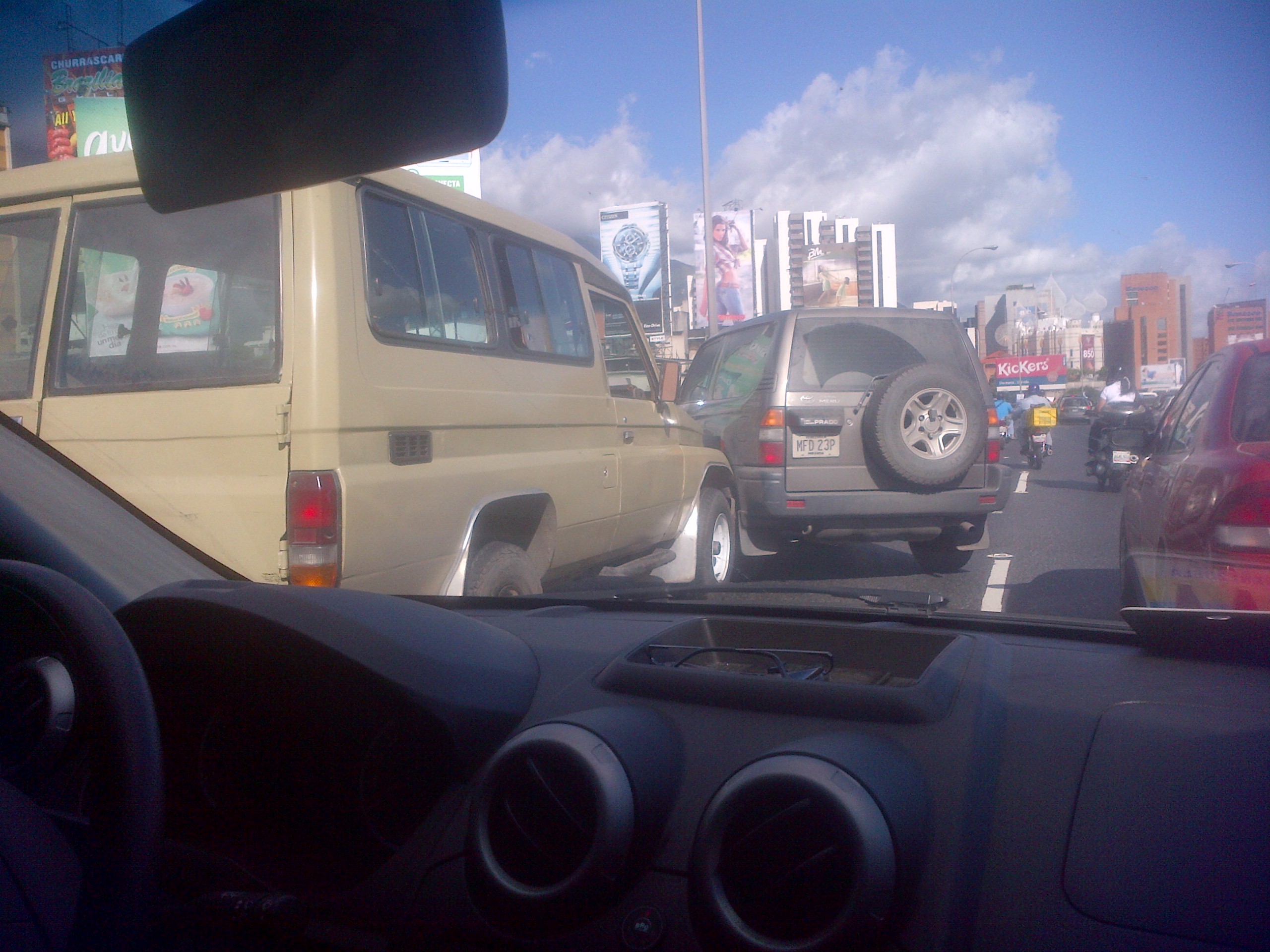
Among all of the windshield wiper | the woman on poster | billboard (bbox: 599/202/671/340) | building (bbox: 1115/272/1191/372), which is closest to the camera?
the windshield wiper

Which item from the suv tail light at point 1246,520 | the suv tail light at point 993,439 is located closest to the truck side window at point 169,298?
the suv tail light at point 1246,520

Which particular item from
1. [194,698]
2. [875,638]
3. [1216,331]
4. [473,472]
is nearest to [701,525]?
[473,472]

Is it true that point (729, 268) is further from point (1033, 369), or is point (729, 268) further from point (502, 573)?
point (502, 573)

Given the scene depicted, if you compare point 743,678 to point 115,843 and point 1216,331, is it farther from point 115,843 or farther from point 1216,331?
point 1216,331

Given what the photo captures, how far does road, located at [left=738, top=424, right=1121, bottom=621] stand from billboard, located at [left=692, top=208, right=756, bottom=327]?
12661mm

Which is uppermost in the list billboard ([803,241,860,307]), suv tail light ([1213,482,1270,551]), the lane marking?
billboard ([803,241,860,307])

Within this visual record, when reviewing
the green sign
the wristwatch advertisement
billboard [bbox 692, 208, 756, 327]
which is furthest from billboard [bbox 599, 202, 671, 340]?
the green sign

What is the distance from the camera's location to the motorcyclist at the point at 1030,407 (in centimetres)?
639

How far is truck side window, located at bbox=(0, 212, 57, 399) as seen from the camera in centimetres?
329

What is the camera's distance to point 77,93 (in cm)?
507

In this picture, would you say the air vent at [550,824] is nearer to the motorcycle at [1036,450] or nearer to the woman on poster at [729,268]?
the motorcycle at [1036,450]

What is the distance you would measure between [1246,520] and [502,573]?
2632 millimetres

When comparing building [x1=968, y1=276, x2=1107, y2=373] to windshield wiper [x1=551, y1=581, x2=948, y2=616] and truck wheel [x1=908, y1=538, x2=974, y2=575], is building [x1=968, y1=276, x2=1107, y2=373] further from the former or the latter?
truck wheel [x1=908, y1=538, x2=974, y2=575]

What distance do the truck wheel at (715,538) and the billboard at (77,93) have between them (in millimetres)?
3825
